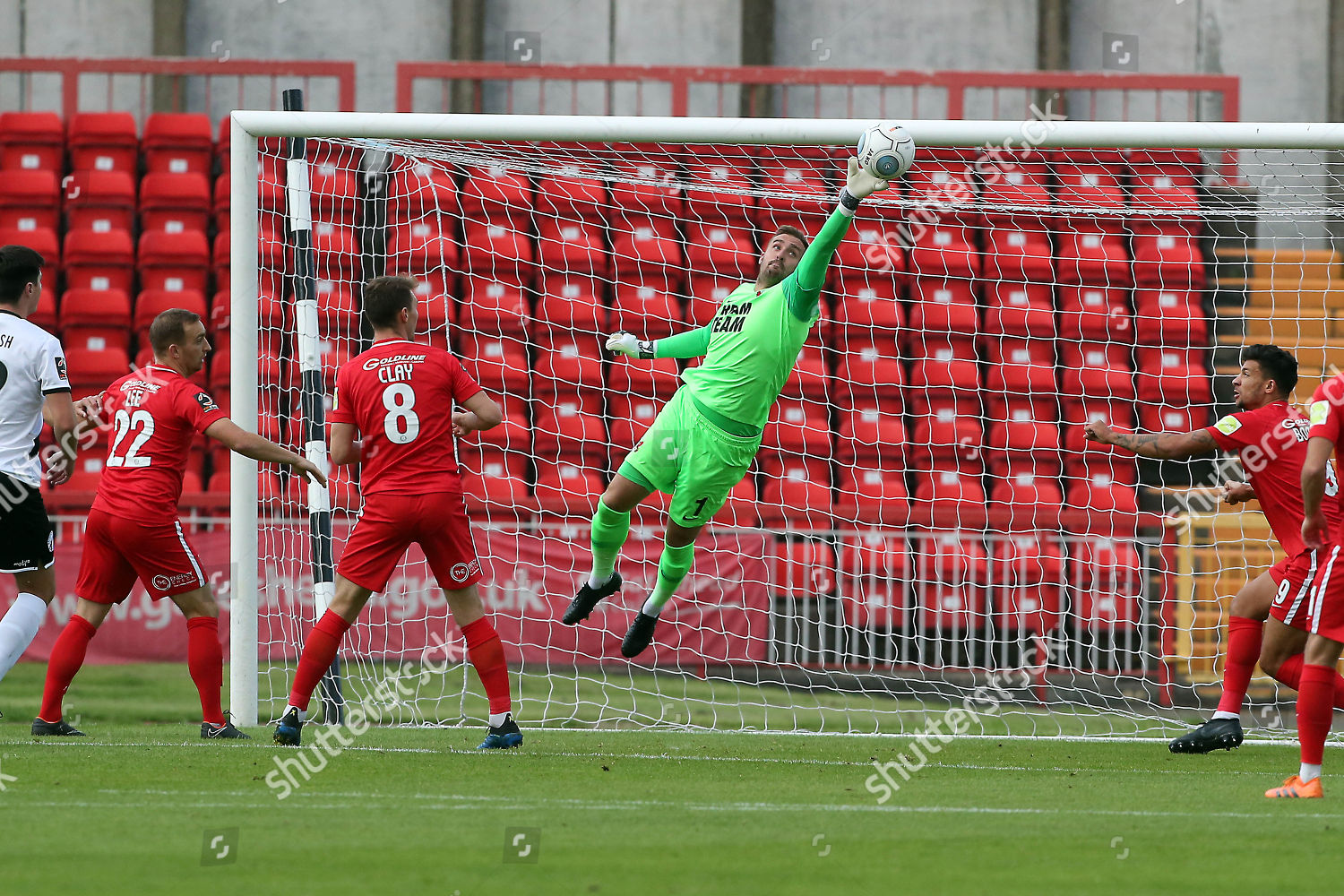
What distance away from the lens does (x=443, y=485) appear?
19.4 feet

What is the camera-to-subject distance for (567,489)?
10.7m

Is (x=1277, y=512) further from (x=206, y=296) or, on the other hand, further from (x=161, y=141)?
(x=161, y=141)

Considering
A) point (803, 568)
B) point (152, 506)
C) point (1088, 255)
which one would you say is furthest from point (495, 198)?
point (152, 506)

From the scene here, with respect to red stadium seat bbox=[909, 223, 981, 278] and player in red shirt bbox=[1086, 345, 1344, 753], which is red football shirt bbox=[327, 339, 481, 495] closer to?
player in red shirt bbox=[1086, 345, 1344, 753]

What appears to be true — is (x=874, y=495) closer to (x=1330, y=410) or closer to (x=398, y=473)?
(x=398, y=473)

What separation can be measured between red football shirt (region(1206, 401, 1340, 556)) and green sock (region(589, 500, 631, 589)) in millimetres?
2801

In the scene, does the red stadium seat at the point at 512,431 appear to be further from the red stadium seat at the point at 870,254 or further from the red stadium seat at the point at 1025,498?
the red stadium seat at the point at 1025,498

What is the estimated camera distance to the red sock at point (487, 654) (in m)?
5.98

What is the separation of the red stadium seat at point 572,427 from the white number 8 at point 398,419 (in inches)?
193

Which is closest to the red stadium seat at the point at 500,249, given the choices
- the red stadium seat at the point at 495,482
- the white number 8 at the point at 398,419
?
the red stadium seat at the point at 495,482

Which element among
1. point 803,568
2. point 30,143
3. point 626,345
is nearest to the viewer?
point 626,345

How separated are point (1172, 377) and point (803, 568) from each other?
3735 millimetres

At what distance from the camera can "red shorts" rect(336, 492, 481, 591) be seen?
5836 millimetres

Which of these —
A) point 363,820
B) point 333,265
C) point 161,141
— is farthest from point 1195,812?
point 161,141
